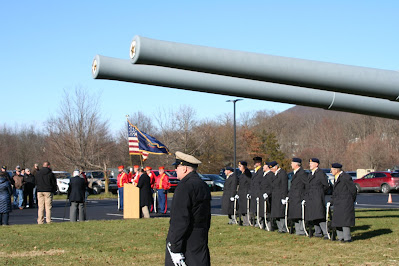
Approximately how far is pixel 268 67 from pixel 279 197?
381 inches

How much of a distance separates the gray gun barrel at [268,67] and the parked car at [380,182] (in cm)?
3453

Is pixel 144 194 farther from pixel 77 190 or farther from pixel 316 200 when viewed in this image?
pixel 316 200

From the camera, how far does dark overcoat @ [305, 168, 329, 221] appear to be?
13312 mm

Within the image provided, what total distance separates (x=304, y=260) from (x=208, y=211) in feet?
15.2

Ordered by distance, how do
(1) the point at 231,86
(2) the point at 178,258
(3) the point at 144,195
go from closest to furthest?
(2) the point at 178,258
(1) the point at 231,86
(3) the point at 144,195

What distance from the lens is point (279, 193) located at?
49.2ft

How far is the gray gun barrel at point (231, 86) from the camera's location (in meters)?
7.12

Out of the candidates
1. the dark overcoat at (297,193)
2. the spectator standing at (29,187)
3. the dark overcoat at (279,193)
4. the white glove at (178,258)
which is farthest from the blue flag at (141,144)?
the white glove at (178,258)

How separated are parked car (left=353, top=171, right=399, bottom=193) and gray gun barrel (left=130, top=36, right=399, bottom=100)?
3453 centimetres

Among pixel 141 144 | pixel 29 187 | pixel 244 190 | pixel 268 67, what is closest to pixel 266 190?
pixel 244 190

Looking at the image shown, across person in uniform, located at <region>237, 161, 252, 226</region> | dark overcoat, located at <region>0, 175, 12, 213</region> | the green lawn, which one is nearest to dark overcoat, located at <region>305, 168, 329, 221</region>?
the green lawn

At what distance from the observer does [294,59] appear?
570 cm

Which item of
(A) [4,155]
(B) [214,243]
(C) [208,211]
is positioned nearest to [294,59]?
(C) [208,211]

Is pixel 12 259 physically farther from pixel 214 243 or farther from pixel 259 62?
pixel 259 62
